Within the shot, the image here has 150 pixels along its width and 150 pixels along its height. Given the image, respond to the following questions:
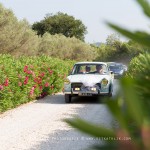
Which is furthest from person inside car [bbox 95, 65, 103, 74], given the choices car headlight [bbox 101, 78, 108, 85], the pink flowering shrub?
the pink flowering shrub

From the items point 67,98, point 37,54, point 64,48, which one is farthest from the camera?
point 64,48

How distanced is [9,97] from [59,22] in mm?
68006

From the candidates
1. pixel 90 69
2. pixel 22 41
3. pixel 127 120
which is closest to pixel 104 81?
pixel 90 69

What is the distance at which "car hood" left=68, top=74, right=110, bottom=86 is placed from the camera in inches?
587

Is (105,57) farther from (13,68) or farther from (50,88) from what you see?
(13,68)

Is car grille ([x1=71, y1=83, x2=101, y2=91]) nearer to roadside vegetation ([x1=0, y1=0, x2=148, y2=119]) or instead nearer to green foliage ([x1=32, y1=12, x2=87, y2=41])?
roadside vegetation ([x1=0, y1=0, x2=148, y2=119])

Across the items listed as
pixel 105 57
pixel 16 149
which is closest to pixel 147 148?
pixel 16 149

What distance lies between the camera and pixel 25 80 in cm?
1448

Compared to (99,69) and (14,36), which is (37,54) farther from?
(99,69)

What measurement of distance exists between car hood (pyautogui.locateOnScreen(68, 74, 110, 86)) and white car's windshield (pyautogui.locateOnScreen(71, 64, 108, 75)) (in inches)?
17.6

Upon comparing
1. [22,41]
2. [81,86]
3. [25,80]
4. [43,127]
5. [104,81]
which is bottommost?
[43,127]

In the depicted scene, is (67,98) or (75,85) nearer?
(75,85)

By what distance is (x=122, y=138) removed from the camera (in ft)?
1.52

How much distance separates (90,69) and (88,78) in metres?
1.00
